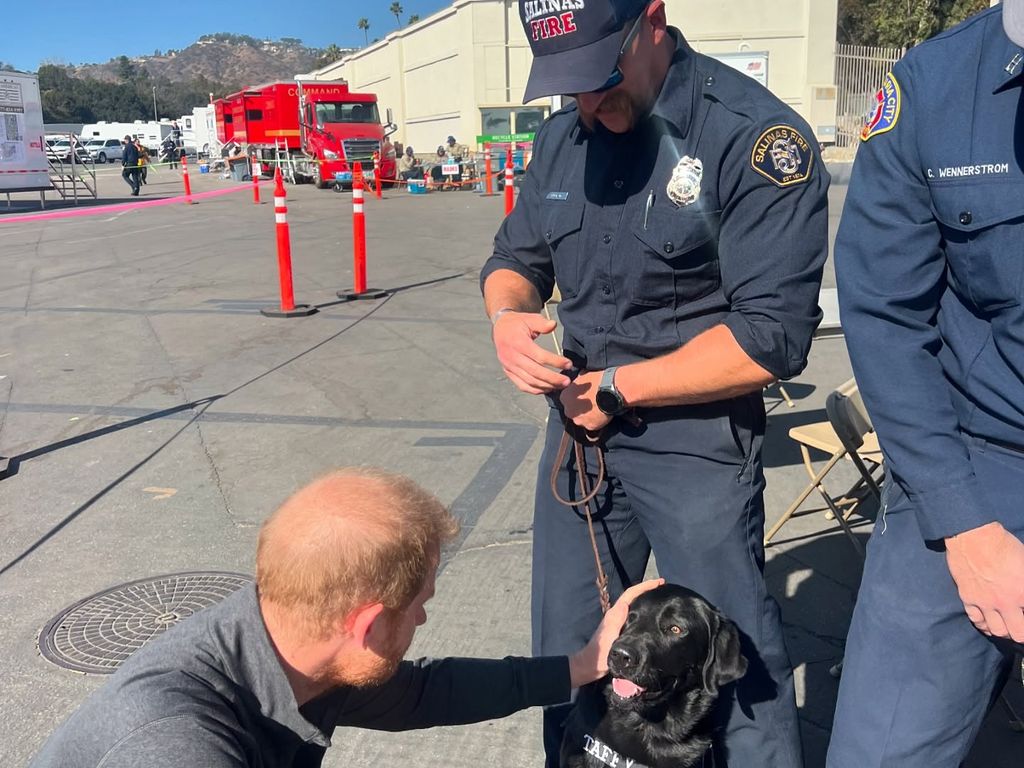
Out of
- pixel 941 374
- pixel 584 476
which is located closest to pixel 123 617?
pixel 584 476

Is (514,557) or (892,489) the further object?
(514,557)

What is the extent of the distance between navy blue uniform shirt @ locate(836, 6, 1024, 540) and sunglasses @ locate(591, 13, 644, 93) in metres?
0.52

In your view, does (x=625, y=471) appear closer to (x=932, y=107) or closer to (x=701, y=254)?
(x=701, y=254)

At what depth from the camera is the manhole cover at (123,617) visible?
337cm

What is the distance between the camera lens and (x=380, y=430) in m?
5.71

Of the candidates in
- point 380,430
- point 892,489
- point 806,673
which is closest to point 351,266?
point 380,430

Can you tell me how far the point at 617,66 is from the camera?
1.93m

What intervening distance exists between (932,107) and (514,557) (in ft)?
9.42

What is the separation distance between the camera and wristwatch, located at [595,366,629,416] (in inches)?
81.5

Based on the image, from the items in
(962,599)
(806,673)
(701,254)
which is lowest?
(806,673)

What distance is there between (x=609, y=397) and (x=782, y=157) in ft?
2.10

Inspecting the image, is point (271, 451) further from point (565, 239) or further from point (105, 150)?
point (105, 150)

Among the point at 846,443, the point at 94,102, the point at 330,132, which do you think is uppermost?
the point at 94,102

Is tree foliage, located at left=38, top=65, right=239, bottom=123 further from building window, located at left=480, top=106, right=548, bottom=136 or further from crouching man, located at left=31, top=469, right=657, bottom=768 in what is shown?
crouching man, located at left=31, top=469, right=657, bottom=768
